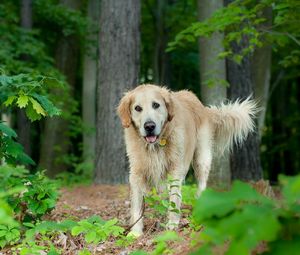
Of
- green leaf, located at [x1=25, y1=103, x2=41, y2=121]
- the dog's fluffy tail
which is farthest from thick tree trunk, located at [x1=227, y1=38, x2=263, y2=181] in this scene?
green leaf, located at [x1=25, y1=103, x2=41, y2=121]

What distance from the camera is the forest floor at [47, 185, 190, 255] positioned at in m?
4.41

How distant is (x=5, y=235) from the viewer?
424 cm

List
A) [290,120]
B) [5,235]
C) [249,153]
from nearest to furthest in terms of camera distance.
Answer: [5,235], [249,153], [290,120]

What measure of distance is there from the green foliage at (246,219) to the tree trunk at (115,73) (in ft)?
25.9

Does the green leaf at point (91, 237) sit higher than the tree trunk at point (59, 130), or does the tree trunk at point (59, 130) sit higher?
the tree trunk at point (59, 130)

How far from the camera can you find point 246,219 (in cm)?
171

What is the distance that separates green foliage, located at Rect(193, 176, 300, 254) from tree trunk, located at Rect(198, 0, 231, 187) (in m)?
8.67

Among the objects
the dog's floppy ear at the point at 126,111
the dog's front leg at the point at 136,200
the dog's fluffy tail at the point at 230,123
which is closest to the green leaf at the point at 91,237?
the dog's front leg at the point at 136,200

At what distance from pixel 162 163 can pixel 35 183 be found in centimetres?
130

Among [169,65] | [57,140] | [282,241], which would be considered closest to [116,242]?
[282,241]

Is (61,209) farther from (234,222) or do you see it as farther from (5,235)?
(234,222)

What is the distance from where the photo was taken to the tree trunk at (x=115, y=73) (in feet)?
32.1

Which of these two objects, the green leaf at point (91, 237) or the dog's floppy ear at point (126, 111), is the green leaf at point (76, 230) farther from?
the dog's floppy ear at point (126, 111)

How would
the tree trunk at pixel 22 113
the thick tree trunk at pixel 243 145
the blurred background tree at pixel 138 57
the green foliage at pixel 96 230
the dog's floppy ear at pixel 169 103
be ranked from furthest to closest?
the tree trunk at pixel 22 113 → the thick tree trunk at pixel 243 145 → the blurred background tree at pixel 138 57 → the dog's floppy ear at pixel 169 103 → the green foliage at pixel 96 230
